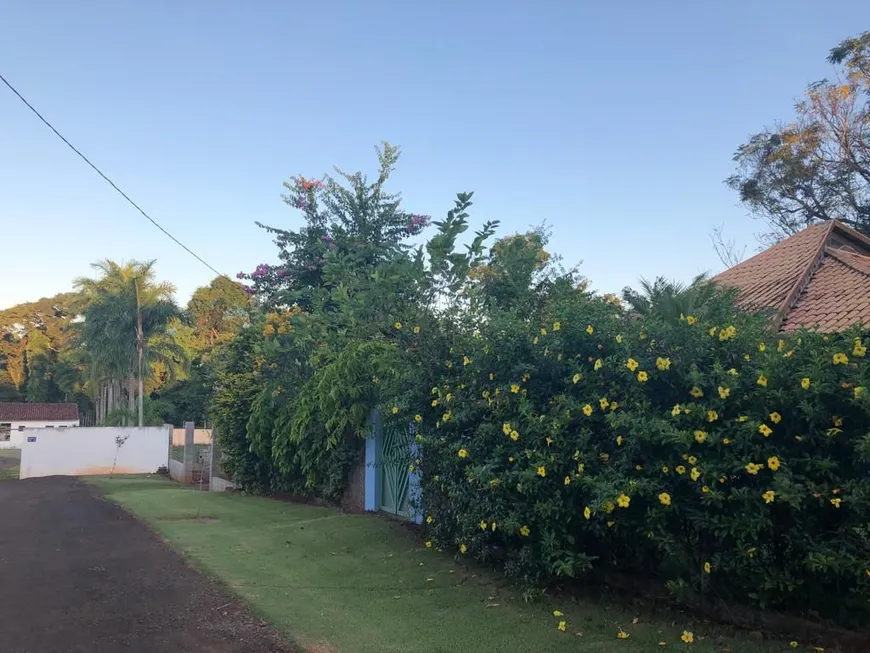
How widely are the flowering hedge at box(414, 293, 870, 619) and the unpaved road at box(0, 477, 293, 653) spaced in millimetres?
2517

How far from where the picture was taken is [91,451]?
33688mm

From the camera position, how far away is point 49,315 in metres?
71.9

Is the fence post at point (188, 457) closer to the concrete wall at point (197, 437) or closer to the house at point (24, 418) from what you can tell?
the concrete wall at point (197, 437)

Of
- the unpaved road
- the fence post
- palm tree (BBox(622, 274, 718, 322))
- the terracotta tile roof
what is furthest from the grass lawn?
the terracotta tile roof

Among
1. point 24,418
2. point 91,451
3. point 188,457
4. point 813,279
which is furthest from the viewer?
point 24,418

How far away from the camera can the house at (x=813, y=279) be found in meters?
11.3

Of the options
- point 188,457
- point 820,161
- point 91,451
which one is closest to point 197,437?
point 91,451

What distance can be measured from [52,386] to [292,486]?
66639 millimetres

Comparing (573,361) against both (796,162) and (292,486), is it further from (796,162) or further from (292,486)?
(796,162)

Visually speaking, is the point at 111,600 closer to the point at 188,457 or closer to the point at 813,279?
the point at 813,279

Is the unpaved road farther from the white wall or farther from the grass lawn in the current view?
the white wall

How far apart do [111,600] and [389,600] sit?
9.09 ft

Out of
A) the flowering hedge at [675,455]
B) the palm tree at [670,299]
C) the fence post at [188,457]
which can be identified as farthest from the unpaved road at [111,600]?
A: the fence post at [188,457]

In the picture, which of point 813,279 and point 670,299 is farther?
point 813,279
